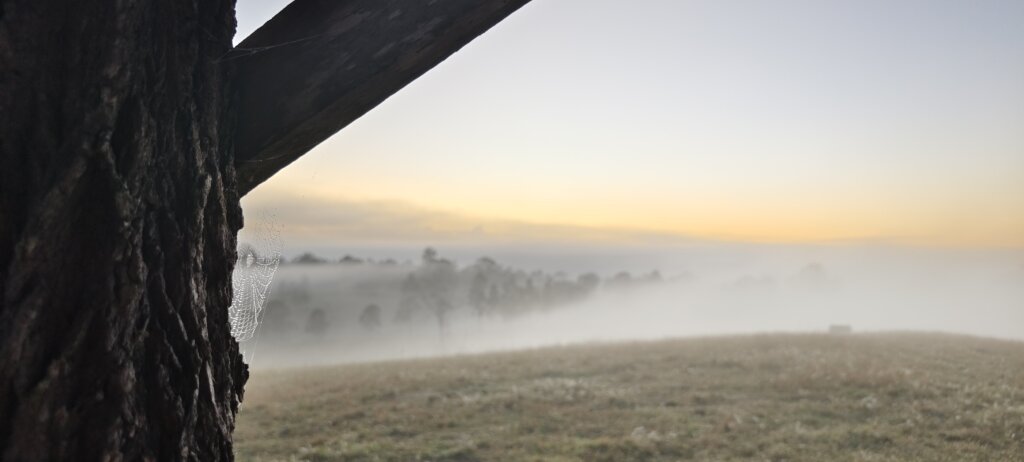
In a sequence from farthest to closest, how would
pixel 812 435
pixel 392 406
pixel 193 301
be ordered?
pixel 392 406, pixel 812 435, pixel 193 301

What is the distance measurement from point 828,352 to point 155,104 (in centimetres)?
2230

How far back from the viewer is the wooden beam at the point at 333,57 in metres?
2.43

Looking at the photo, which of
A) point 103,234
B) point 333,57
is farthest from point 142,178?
point 333,57

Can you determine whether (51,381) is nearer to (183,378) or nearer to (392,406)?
(183,378)

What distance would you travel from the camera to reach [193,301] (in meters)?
2.18

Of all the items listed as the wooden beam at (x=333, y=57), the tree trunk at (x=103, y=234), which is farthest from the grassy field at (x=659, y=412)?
the tree trunk at (x=103, y=234)

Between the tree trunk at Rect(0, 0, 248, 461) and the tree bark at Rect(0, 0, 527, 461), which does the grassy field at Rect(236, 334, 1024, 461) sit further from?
the tree trunk at Rect(0, 0, 248, 461)

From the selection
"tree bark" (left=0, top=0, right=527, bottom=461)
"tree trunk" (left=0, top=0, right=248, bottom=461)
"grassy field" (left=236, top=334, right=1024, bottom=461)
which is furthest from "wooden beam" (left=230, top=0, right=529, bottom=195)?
"grassy field" (left=236, top=334, right=1024, bottom=461)

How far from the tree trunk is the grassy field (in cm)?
748

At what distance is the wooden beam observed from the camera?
2.43m

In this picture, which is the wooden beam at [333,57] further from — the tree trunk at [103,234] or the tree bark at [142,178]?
the tree trunk at [103,234]

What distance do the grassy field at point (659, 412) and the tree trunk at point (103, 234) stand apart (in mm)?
7478

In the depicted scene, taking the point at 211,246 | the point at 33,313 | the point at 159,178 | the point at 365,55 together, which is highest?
the point at 365,55

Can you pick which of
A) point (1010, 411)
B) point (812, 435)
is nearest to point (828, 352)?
point (1010, 411)
